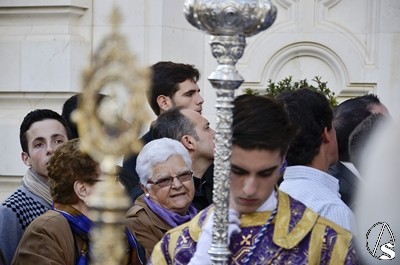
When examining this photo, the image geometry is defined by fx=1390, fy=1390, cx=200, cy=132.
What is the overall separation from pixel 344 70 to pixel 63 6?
1.92 meters

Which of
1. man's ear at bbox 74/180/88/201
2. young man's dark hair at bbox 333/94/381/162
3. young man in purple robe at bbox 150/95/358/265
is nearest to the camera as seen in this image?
young man in purple robe at bbox 150/95/358/265

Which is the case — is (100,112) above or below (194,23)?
below

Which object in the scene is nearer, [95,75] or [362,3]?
[95,75]

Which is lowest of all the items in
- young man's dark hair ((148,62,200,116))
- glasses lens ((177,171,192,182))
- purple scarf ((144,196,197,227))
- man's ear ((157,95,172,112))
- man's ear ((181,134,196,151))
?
purple scarf ((144,196,197,227))

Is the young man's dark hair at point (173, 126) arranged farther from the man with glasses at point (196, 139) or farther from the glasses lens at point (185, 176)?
the glasses lens at point (185, 176)

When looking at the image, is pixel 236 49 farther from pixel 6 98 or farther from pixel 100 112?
pixel 6 98

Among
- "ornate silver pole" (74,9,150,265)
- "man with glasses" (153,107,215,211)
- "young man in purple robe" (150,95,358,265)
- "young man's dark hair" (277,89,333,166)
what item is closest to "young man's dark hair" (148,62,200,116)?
"man with glasses" (153,107,215,211)

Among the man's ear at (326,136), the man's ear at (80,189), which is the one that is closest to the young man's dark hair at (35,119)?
the man's ear at (80,189)

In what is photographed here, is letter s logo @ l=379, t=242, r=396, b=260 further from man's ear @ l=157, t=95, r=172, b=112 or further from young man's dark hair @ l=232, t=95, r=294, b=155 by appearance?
man's ear @ l=157, t=95, r=172, b=112

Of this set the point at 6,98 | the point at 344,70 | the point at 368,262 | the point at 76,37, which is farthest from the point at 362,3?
the point at 368,262

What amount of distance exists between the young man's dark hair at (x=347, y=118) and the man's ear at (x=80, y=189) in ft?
5.41

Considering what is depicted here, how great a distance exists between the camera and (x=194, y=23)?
4.05 metres

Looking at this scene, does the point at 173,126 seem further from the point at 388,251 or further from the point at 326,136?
the point at 388,251

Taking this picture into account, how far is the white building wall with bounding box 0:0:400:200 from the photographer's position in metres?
9.12
